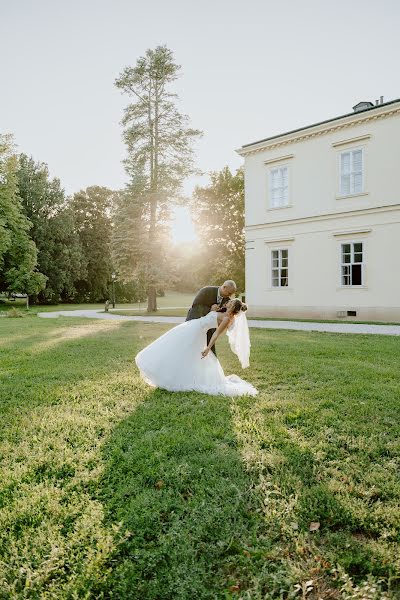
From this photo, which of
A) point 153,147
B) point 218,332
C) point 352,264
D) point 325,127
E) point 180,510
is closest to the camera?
point 180,510

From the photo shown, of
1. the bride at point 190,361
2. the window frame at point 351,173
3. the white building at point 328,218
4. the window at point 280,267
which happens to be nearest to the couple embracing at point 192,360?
the bride at point 190,361

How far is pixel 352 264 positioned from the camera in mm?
19797

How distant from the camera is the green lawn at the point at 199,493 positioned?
2527mm

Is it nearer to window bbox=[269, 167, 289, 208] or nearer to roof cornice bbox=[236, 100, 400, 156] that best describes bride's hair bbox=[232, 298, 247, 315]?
roof cornice bbox=[236, 100, 400, 156]

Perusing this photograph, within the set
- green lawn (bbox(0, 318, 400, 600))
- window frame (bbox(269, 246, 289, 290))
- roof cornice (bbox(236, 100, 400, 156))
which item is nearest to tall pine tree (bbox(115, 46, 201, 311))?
roof cornice (bbox(236, 100, 400, 156))

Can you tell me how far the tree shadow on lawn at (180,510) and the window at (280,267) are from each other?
1799cm

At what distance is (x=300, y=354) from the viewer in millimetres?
9945

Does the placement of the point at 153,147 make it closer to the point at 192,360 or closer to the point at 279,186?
the point at 279,186

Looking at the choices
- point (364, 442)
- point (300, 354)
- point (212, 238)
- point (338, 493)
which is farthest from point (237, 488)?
point (212, 238)

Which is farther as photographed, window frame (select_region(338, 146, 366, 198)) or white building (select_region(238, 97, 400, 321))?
window frame (select_region(338, 146, 366, 198))

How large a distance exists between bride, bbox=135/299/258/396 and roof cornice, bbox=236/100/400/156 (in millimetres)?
16304

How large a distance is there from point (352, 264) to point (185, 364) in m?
15.4

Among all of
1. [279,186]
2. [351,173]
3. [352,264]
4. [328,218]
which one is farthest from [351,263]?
[279,186]

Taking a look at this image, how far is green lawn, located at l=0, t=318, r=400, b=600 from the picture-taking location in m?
2.53
